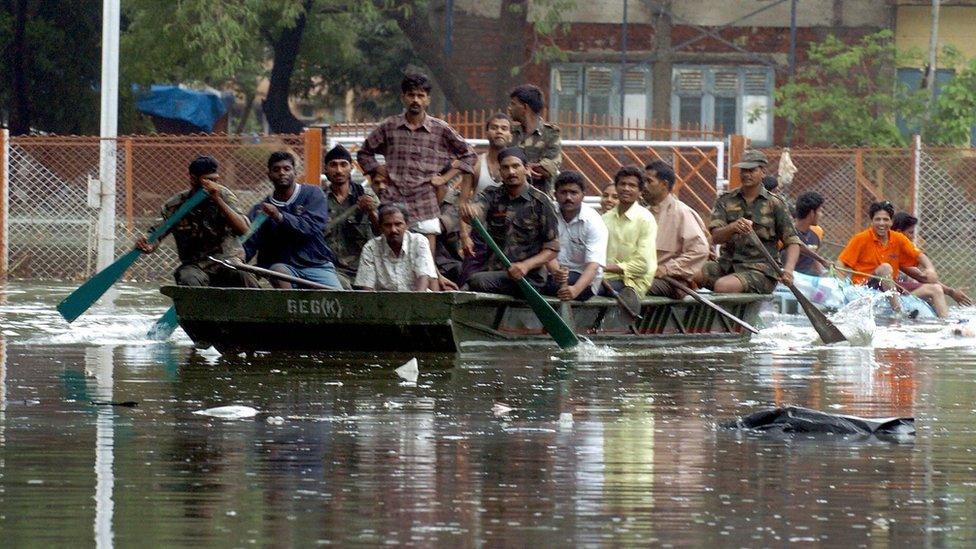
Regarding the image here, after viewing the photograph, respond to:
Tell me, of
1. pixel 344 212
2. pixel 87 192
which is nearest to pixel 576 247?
pixel 344 212

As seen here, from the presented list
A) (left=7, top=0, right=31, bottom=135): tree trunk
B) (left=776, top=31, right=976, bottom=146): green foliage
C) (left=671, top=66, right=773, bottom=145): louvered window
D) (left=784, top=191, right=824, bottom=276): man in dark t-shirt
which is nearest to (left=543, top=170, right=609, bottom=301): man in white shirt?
(left=784, top=191, right=824, bottom=276): man in dark t-shirt

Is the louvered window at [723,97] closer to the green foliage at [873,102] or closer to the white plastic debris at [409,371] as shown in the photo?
the green foliage at [873,102]

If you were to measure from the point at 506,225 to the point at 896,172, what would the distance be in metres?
10.3

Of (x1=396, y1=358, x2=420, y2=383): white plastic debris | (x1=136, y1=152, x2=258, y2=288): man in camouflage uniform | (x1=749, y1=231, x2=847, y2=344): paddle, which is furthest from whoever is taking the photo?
(x1=749, y1=231, x2=847, y2=344): paddle

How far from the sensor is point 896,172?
78.1ft

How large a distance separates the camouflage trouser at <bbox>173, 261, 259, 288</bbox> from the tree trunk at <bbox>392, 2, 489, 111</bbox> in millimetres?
18995

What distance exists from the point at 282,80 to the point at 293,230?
897 inches

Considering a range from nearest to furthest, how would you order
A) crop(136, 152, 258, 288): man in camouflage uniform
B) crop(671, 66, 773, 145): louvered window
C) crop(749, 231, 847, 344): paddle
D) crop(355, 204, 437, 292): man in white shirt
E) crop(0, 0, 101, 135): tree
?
crop(355, 204, 437, 292): man in white shirt, crop(136, 152, 258, 288): man in camouflage uniform, crop(749, 231, 847, 344): paddle, crop(0, 0, 101, 135): tree, crop(671, 66, 773, 145): louvered window

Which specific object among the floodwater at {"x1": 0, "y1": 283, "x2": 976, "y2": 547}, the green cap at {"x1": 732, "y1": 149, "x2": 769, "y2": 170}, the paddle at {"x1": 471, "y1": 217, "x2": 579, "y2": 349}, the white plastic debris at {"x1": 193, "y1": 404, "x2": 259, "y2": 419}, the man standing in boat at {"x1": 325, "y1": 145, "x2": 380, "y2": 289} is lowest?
the floodwater at {"x1": 0, "y1": 283, "x2": 976, "y2": 547}

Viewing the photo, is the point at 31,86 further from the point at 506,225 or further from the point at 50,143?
the point at 506,225

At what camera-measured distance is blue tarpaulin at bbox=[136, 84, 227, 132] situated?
40031 mm

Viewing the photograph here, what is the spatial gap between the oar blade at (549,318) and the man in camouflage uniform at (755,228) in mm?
2320

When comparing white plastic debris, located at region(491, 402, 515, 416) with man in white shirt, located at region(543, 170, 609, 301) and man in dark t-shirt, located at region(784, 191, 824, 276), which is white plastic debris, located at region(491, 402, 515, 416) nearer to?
man in white shirt, located at region(543, 170, 609, 301)

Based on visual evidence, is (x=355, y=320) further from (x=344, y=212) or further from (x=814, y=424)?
(x=814, y=424)
